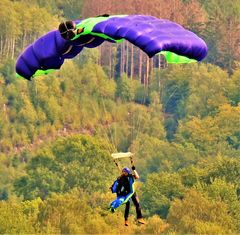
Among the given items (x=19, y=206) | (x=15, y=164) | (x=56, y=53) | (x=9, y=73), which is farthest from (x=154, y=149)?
(x=56, y=53)

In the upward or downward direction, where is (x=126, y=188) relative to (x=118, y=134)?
upward

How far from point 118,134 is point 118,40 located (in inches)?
3989

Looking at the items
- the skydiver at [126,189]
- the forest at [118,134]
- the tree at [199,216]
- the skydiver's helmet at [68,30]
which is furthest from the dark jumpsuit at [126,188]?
the forest at [118,134]

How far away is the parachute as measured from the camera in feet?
158

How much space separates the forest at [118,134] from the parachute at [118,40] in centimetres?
5082

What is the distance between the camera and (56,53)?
168ft

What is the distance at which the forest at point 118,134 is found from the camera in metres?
108

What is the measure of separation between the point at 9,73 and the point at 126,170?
123m

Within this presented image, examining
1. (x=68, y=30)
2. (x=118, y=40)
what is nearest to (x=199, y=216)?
(x=68, y=30)

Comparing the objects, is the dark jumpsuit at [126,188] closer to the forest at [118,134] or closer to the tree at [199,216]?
the tree at [199,216]

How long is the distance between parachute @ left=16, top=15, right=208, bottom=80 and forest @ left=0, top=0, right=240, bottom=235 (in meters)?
50.8

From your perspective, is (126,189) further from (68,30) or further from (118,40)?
(68,30)

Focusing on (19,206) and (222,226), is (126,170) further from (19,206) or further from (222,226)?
(19,206)

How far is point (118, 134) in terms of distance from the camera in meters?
150
